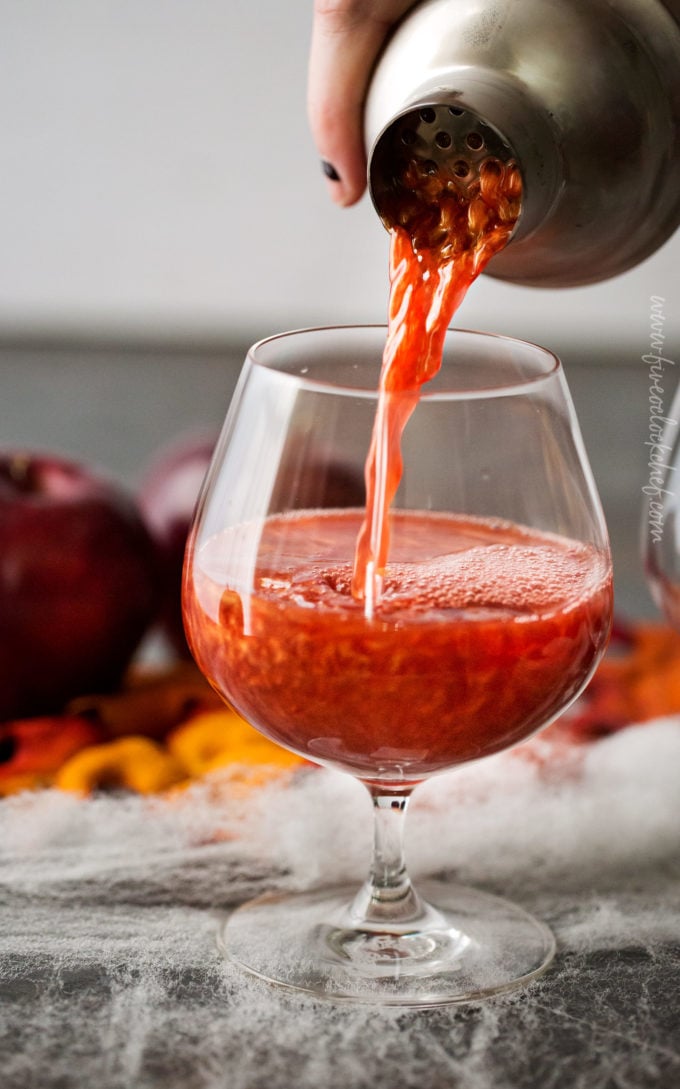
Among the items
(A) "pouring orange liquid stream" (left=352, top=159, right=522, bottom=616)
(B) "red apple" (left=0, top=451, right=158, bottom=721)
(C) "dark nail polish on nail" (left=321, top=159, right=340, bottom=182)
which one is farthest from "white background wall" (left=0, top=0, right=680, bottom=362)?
(A) "pouring orange liquid stream" (left=352, top=159, right=522, bottom=616)

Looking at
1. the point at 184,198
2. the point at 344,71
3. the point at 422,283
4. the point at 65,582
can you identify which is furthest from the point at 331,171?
the point at 184,198

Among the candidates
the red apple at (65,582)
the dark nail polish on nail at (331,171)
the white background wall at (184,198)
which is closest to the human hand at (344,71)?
the dark nail polish on nail at (331,171)

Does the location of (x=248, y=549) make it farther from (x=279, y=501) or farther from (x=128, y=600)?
(x=128, y=600)

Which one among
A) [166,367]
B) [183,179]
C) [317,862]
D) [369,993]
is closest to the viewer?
[369,993]

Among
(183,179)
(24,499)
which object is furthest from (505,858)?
(183,179)

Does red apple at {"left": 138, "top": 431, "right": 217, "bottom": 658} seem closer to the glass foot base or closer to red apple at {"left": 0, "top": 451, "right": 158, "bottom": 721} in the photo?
red apple at {"left": 0, "top": 451, "right": 158, "bottom": 721}

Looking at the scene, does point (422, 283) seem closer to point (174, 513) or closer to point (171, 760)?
point (171, 760)
